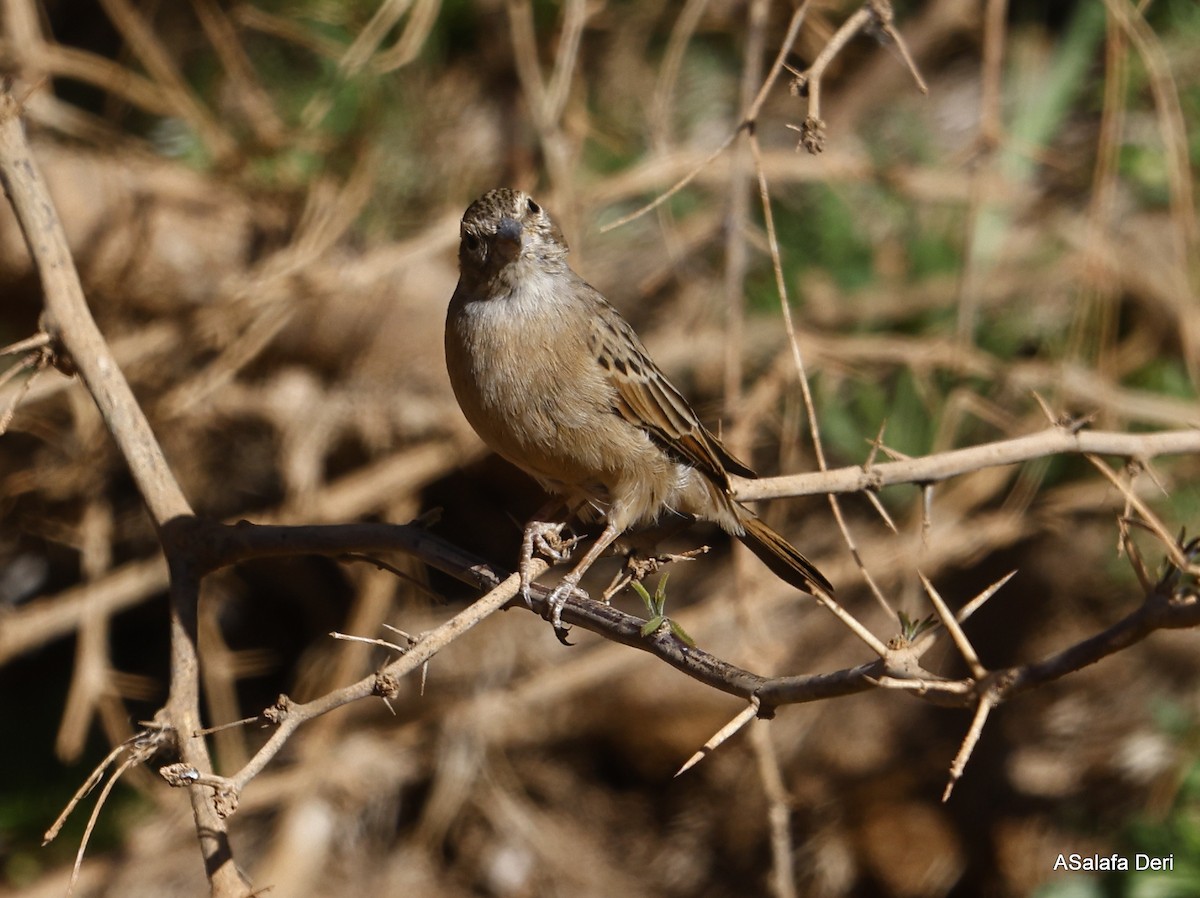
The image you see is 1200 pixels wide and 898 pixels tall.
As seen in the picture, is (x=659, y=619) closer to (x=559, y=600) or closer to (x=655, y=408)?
(x=559, y=600)

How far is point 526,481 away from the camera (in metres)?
6.09

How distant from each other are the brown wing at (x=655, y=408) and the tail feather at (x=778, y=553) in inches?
6.2

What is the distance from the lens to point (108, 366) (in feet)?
9.78

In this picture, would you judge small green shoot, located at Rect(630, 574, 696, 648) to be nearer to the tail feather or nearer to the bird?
the bird

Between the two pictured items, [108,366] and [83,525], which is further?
[83,525]

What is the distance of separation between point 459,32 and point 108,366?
13.7 ft

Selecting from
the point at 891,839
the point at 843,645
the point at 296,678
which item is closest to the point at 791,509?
the point at 843,645

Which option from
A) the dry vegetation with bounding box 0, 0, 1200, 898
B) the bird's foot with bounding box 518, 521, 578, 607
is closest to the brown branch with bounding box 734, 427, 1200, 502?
the bird's foot with bounding box 518, 521, 578, 607

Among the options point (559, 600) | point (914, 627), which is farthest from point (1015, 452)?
point (559, 600)

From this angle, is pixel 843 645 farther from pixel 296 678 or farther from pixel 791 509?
pixel 296 678

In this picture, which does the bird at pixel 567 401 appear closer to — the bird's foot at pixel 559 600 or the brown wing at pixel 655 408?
the brown wing at pixel 655 408

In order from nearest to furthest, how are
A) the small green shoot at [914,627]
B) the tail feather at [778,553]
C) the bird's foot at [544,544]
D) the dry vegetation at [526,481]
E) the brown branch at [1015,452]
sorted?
1. the small green shoot at [914,627]
2. the brown branch at [1015,452]
3. the bird's foot at [544,544]
4. the tail feather at [778,553]
5. the dry vegetation at [526,481]

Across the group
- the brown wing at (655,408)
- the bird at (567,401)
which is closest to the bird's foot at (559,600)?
the bird at (567,401)

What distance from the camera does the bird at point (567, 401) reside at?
10.8 feet
